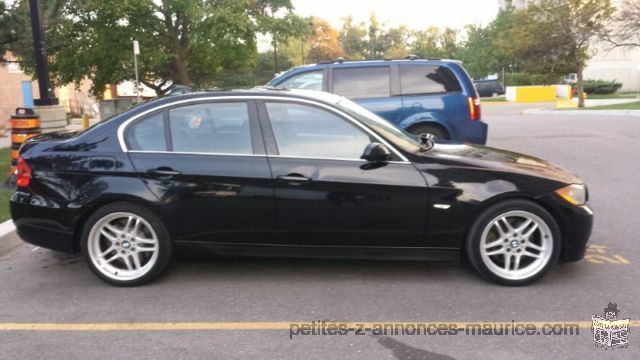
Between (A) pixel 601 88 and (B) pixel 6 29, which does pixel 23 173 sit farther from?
(A) pixel 601 88

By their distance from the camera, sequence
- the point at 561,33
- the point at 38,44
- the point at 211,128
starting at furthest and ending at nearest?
1. the point at 561,33
2. the point at 38,44
3. the point at 211,128

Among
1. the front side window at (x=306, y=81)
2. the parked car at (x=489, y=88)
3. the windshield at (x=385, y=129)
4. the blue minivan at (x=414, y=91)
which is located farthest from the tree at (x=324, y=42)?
the windshield at (x=385, y=129)

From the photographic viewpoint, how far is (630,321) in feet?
12.6

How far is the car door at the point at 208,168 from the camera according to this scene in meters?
4.49

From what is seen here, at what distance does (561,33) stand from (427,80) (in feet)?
77.8

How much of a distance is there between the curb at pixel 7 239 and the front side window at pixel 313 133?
308 centimetres

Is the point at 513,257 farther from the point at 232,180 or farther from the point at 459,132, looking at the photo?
the point at 459,132

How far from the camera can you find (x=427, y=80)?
897cm

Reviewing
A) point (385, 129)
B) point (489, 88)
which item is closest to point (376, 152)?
point (385, 129)

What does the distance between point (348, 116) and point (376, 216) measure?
83 cm

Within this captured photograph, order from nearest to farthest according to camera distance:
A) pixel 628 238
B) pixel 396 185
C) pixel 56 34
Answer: pixel 396 185, pixel 628 238, pixel 56 34

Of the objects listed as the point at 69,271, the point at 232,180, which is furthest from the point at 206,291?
the point at 69,271

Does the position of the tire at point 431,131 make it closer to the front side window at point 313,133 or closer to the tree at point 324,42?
the front side window at point 313,133

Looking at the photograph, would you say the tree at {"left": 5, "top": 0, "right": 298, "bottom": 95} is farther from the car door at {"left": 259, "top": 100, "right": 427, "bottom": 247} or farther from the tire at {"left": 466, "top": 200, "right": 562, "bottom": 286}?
the tire at {"left": 466, "top": 200, "right": 562, "bottom": 286}
